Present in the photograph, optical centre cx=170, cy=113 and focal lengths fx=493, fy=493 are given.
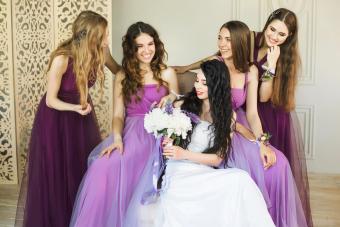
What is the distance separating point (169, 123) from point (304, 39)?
8.80ft

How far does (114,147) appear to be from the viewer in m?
2.75

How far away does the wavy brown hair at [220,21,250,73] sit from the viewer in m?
2.80

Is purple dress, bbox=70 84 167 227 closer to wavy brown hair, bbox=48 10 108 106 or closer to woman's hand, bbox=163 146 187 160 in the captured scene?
woman's hand, bbox=163 146 187 160

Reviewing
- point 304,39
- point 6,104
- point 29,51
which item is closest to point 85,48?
point 29,51

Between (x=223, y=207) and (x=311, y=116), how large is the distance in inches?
105

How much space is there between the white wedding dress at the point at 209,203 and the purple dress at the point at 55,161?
27.1 inches

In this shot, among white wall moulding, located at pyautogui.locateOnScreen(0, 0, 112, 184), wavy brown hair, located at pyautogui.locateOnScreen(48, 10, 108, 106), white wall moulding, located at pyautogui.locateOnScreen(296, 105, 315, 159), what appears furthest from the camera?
white wall moulding, located at pyautogui.locateOnScreen(296, 105, 315, 159)

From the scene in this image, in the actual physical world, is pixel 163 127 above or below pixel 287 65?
below

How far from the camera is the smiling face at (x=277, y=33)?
9.41ft

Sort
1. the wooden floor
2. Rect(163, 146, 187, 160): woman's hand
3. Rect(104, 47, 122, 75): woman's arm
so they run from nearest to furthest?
Rect(163, 146, 187, 160): woman's hand → Rect(104, 47, 122, 75): woman's arm → the wooden floor

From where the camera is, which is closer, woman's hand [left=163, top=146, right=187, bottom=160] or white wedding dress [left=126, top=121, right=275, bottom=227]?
white wedding dress [left=126, top=121, right=275, bottom=227]

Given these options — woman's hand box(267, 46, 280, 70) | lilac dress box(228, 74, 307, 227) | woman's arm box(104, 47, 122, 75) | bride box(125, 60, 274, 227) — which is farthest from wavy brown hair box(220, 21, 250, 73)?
woman's arm box(104, 47, 122, 75)

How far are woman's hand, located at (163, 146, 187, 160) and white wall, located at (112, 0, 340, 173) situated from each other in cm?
252
